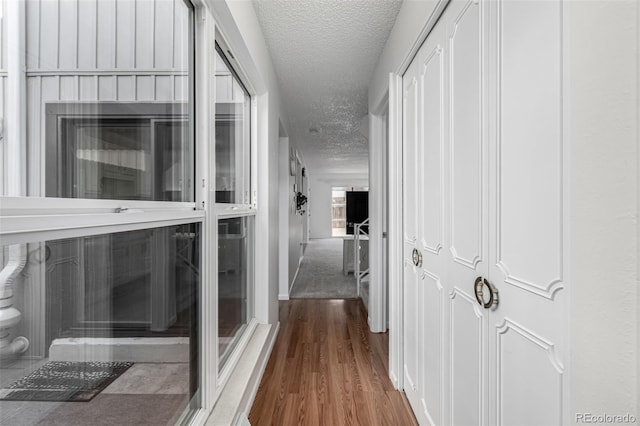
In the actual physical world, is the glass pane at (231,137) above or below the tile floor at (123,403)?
above

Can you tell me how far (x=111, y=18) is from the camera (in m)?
0.83

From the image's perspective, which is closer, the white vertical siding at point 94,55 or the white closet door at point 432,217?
the white vertical siding at point 94,55

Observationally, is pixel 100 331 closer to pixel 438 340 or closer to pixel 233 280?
pixel 233 280

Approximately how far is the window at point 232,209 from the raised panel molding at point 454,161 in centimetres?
114

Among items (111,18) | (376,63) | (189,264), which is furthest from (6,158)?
(376,63)

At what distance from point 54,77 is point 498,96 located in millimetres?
1177

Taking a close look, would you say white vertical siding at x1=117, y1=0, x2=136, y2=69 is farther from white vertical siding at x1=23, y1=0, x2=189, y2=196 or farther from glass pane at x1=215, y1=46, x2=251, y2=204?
glass pane at x1=215, y1=46, x2=251, y2=204

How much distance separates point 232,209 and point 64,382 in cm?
128

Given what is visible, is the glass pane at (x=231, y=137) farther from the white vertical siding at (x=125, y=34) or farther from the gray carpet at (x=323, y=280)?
the gray carpet at (x=323, y=280)

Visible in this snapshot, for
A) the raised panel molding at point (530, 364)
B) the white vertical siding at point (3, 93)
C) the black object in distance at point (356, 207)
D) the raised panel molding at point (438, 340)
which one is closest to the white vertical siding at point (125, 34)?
the white vertical siding at point (3, 93)

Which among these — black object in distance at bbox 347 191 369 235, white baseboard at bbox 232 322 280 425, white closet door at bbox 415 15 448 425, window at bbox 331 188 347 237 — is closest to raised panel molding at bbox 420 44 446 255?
white closet door at bbox 415 15 448 425

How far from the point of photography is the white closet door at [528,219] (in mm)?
740

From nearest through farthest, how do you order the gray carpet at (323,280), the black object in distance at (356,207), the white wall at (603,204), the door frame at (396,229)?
the white wall at (603,204) → the door frame at (396,229) → the gray carpet at (323,280) → the black object in distance at (356,207)

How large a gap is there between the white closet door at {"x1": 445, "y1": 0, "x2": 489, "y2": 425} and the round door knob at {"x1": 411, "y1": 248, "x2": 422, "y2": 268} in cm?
35
